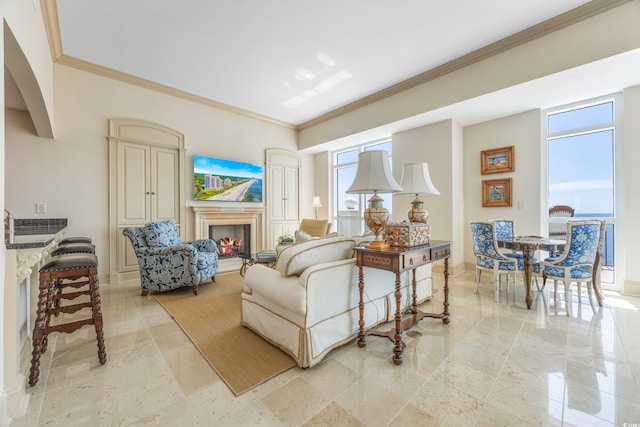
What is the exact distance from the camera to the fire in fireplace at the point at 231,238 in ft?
16.2

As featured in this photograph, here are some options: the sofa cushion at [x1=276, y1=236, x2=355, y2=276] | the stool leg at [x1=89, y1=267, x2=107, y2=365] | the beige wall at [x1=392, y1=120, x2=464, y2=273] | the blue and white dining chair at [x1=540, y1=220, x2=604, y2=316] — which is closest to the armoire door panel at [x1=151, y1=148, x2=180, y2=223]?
the stool leg at [x1=89, y1=267, x2=107, y2=365]

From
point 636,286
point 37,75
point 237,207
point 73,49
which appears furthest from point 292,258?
point 636,286

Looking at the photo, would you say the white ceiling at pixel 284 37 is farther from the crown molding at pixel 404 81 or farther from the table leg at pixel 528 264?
the table leg at pixel 528 264

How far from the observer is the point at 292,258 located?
1.86 meters

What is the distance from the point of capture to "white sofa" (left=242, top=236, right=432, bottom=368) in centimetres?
177

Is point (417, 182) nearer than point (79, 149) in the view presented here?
Yes

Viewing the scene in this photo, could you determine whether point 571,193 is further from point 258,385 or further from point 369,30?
point 258,385

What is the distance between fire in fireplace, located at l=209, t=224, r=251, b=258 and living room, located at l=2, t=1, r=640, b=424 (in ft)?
1.75

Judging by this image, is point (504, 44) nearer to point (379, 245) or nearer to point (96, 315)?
point (379, 245)

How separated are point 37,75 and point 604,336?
5318 mm

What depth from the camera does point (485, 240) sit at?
130 inches

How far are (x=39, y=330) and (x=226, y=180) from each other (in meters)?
3.47

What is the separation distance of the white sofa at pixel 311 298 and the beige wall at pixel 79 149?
2.92 metres

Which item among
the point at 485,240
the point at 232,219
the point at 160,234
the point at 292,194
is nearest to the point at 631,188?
the point at 485,240
